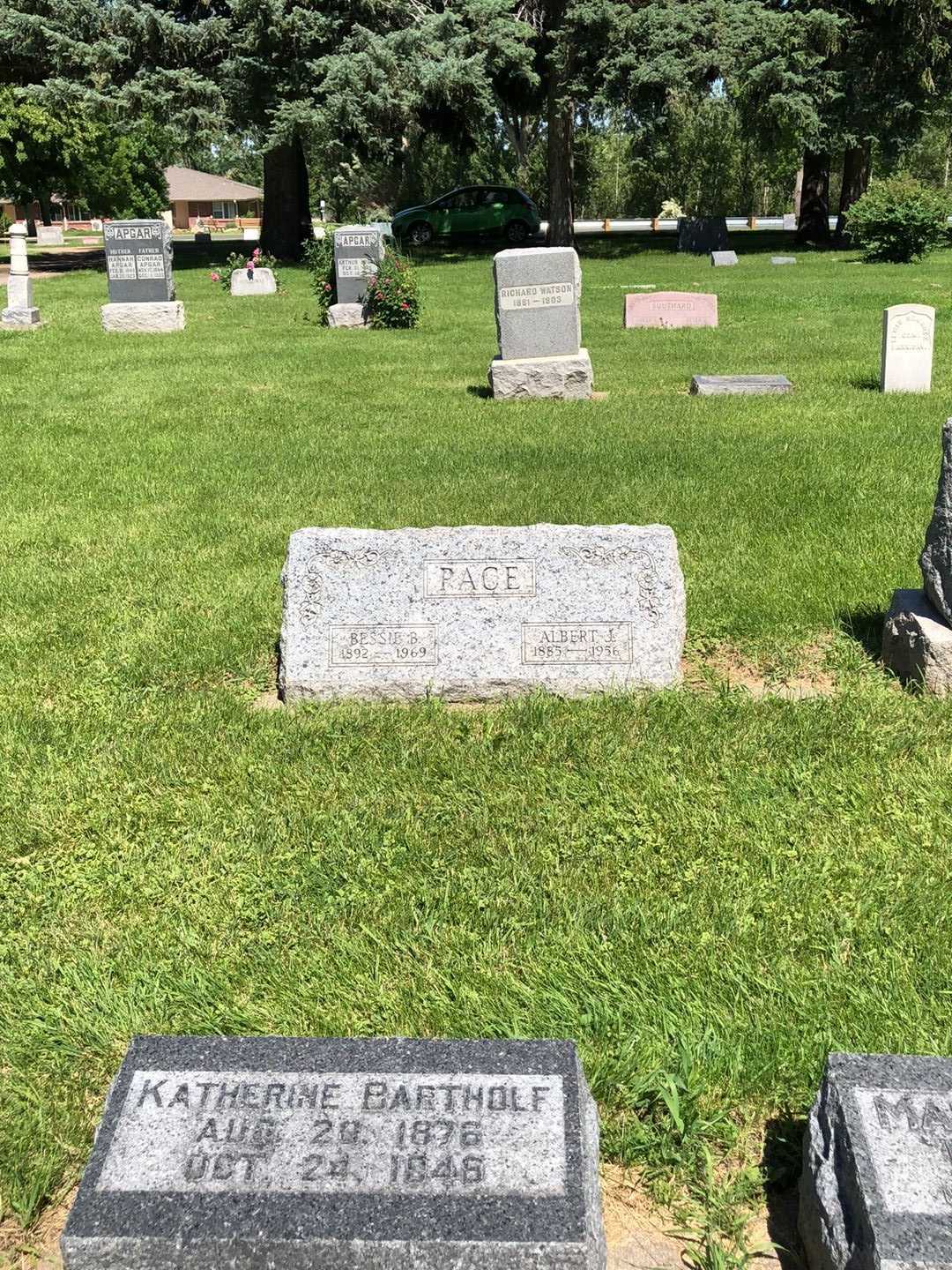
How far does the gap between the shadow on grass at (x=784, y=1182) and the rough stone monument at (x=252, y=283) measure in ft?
73.3

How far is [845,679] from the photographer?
486cm

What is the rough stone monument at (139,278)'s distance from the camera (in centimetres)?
1684

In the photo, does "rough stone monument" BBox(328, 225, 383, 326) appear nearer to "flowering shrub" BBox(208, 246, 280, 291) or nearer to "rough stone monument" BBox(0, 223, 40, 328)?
"rough stone monument" BBox(0, 223, 40, 328)

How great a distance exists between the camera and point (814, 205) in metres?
33.2

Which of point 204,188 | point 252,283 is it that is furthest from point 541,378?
point 204,188

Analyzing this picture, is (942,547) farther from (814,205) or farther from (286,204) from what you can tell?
(814,205)

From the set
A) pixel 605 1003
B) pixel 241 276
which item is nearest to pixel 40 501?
pixel 605 1003

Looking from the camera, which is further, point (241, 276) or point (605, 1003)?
point (241, 276)

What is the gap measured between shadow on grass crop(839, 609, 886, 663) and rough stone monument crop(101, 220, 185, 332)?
1419cm

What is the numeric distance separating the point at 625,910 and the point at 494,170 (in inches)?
2227

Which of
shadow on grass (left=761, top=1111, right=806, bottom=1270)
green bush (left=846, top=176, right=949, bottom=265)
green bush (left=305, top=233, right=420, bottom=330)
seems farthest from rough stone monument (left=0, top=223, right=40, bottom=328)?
green bush (left=846, top=176, right=949, bottom=265)

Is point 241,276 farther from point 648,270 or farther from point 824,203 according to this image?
point 824,203

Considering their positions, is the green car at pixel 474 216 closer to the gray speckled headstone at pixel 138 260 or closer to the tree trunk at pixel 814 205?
the tree trunk at pixel 814 205

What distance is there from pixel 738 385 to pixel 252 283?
14.5 meters
